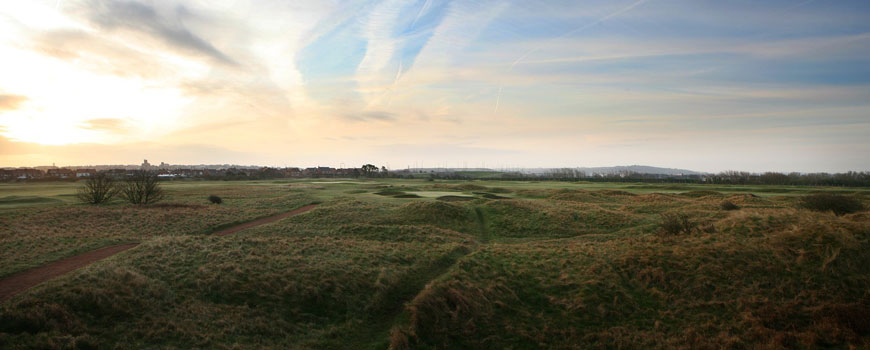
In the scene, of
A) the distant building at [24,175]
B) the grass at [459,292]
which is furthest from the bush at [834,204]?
the distant building at [24,175]

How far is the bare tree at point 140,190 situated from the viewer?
38844mm

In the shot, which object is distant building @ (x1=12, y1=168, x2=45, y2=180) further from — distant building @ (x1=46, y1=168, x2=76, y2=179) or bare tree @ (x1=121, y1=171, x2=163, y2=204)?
bare tree @ (x1=121, y1=171, x2=163, y2=204)

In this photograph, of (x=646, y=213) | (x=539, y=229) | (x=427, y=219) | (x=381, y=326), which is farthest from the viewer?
(x=646, y=213)

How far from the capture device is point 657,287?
A: 13852 millimetres

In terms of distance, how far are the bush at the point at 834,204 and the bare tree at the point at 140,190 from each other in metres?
60.8

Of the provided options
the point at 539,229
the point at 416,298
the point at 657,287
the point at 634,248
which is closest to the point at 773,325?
the point at 657,287

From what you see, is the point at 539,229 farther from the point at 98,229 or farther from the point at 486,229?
the point at 98,229

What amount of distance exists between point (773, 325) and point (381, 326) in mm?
12220

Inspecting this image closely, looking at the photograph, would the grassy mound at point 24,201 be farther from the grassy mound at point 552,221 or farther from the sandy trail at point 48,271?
the grassy mound at point 552,221

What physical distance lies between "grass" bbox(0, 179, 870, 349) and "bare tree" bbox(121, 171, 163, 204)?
59.9 feet

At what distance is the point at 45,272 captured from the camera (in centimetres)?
1416

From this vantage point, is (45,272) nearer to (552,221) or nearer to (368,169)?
(552,221)

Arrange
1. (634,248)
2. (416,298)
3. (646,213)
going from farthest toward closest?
(646,213), (634,248), (416,298)

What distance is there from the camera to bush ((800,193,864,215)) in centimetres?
2469
